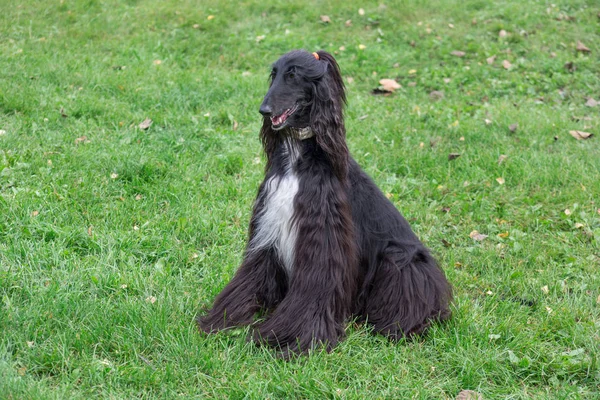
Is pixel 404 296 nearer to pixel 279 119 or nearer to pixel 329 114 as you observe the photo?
pixel 329 114

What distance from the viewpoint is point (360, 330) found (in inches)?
152

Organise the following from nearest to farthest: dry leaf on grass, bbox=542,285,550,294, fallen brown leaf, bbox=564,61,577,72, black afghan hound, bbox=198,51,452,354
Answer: black afghan hound, bbox=198,51,452,354 < dry leaf on grass, bbox=542,285,550,294 < fallen brown leaf, bbox=564,61,577,72

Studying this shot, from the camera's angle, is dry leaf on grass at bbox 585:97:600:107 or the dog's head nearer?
the dog's head

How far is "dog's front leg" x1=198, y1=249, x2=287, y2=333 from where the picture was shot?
12.5 ft

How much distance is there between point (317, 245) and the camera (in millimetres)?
3576

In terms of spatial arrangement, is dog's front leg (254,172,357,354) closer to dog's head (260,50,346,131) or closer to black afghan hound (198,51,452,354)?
black afghan hound (198,51,452,354)

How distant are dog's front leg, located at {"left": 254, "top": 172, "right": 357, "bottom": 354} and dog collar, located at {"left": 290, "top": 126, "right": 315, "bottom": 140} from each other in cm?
21

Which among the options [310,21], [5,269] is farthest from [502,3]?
[5,269]

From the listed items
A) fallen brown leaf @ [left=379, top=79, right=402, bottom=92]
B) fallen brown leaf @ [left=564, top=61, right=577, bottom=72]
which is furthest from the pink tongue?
fallen brown leaf @ [left=564, top=61, right=577, bottom=72]

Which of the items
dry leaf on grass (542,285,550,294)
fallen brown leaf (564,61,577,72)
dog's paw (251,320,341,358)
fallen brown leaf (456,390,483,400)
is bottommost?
dry leaf on grass (542,285,550,294)

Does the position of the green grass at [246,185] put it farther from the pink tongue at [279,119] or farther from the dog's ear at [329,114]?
the pink tongue at [279,119]

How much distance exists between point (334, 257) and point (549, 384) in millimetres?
1326

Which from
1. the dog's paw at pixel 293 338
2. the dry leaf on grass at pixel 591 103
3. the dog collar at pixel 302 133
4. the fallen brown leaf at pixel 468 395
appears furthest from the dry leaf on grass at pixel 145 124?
the dry leaf on grass at pixel 591 103

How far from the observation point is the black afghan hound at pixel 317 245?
3.47m
